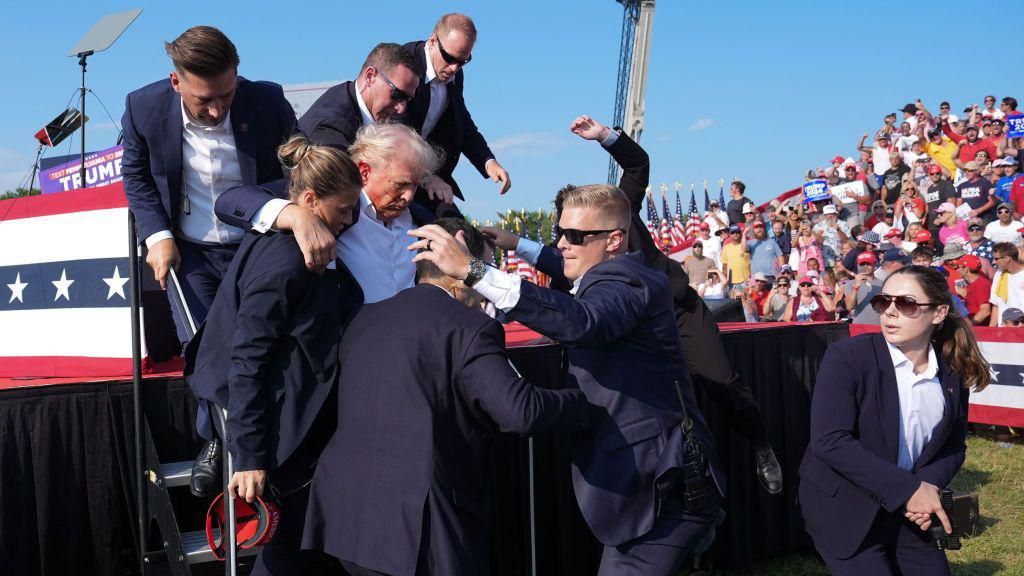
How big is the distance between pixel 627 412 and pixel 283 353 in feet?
3.53

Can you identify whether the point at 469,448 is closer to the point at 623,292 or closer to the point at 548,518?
the point at 623,292

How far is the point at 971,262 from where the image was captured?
1001cm

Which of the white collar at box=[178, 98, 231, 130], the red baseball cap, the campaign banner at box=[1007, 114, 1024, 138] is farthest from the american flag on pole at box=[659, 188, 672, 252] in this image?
the white collar at box=[178, 98, 231, 130]

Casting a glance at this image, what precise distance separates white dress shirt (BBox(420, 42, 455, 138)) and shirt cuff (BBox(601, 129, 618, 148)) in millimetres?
815

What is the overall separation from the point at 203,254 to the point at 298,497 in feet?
3.92

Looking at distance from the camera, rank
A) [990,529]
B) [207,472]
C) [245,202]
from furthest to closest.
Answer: [990,529], [207,472], [245,202]

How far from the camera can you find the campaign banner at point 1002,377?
8523 millimetres

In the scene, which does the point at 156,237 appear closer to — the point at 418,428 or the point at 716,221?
the point at 418,428

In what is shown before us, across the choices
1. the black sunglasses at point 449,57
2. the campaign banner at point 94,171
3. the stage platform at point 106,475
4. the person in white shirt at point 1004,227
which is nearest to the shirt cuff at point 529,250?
the stage platform at point 106,475

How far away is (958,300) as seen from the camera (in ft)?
31.5

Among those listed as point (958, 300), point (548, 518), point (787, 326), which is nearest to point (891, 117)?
point (958, 300)

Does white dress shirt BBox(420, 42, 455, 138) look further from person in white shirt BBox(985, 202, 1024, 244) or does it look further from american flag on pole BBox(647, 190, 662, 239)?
american flag on pole BBox(647, 190, 662, 239)

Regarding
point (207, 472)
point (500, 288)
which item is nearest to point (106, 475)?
point (207, 472)

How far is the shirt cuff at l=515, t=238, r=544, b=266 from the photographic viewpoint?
4.07m
